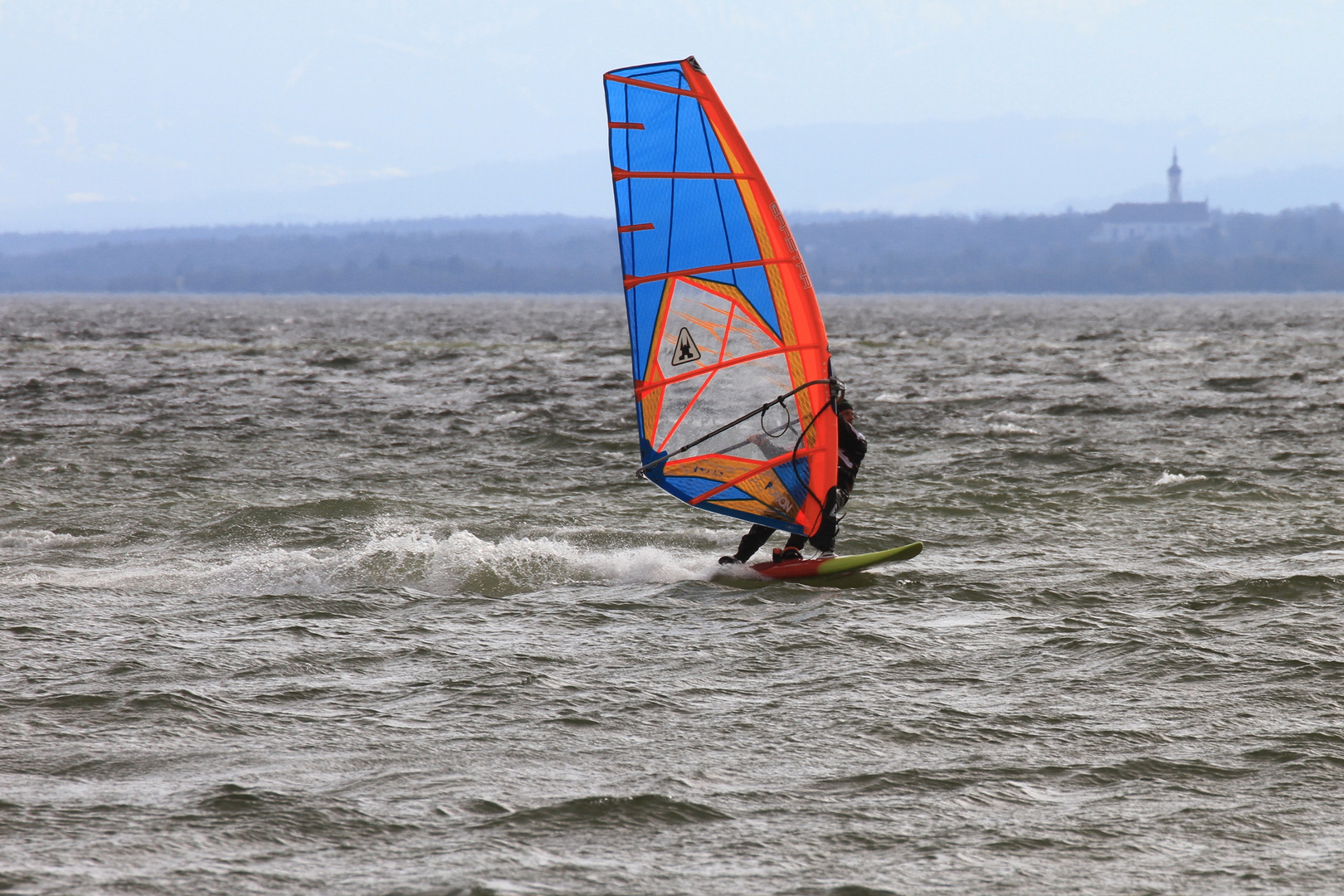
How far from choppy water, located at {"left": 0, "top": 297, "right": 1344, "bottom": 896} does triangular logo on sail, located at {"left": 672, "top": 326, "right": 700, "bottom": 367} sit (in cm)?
177

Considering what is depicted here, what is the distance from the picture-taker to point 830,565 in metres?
11.1

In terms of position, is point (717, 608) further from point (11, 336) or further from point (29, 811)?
point (11, 336)

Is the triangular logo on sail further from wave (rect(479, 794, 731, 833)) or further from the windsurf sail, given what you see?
wave (rect(479, 794, 731, 833))

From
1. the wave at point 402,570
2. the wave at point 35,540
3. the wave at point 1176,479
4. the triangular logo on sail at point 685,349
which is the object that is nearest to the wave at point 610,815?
the wave at point 402,570

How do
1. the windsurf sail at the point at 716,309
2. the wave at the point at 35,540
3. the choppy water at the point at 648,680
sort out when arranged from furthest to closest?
1. the wave at the point at 35,540
2. the windsurf sail at the point at 716,309
3. the choppy water at the point at 648,680

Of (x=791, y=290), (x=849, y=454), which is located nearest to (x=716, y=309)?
(x=791, y=290)

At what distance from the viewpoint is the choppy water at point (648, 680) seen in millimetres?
5746

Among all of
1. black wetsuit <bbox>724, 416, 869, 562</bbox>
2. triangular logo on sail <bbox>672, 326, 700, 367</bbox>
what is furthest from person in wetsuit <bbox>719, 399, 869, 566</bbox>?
triangular logo on sail <bbox>672, 326, 700, 367</bbox>

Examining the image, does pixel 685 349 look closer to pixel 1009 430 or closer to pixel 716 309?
pixel 716 309

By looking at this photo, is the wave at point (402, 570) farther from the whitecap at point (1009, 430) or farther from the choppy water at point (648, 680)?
the whitecap at point (1009, 430)

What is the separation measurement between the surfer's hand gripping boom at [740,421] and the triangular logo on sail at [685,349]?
626 mm

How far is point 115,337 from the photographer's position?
185 feet

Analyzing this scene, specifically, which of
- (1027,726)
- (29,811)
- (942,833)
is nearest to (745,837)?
(942,833)

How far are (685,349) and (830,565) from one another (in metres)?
2.14
